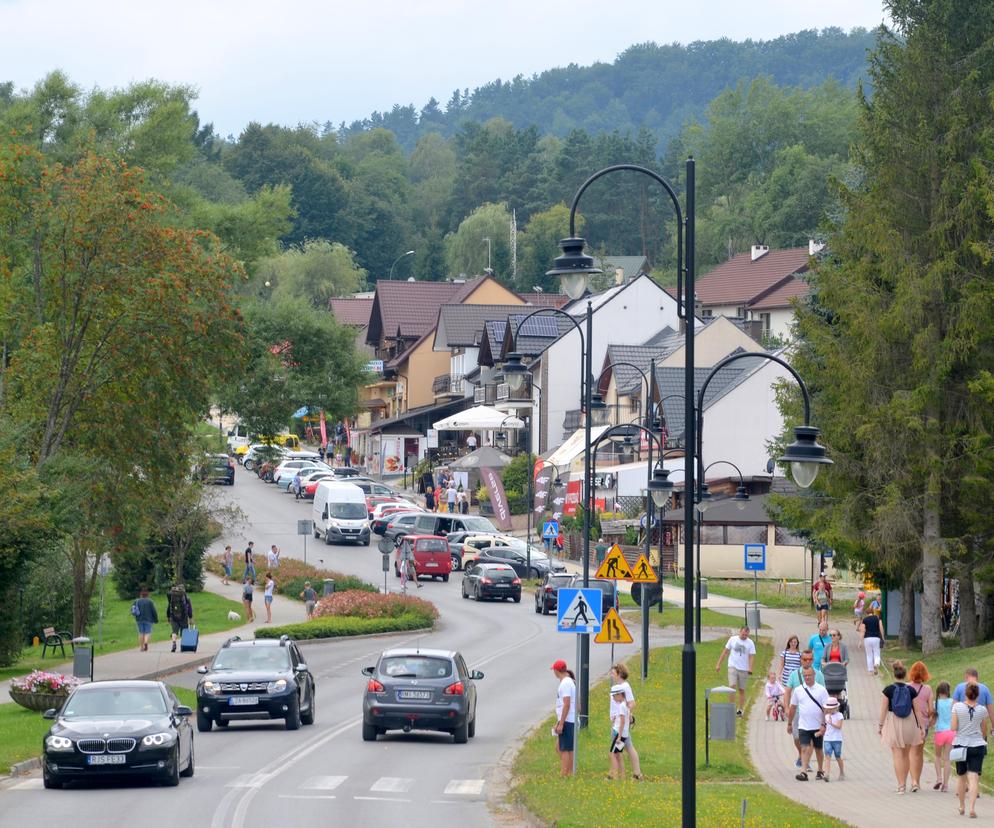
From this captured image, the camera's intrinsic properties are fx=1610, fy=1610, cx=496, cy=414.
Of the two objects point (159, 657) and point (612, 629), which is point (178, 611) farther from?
point (612, 629)

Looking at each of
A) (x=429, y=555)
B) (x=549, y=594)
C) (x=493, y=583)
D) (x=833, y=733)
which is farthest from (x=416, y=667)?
(x=429, y=555)

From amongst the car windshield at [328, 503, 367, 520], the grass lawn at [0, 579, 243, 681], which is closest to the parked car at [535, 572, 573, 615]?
the grass lawn at [0, 579, 243, 681]

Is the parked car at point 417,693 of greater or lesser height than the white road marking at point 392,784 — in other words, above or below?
above

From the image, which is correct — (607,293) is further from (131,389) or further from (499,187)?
(499,187)

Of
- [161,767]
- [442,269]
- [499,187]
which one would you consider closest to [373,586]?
[161,767]

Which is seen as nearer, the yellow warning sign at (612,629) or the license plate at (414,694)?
the yellow warning sign at (612,629)

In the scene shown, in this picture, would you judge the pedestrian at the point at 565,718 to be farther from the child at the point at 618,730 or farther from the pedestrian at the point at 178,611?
the pedestrian at the point at 178,611

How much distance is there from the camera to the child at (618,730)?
68.5 ft

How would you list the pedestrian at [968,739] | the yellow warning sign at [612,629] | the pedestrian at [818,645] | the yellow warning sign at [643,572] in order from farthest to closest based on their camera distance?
1. the yellow warning sign at [643,572]
2. the pedestrian at [818,645]
3. the yellow warning sign at [612,629]
4. the pedestrian at [968,739]

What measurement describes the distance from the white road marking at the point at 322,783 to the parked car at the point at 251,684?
16.1ft

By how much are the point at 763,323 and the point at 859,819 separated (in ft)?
293

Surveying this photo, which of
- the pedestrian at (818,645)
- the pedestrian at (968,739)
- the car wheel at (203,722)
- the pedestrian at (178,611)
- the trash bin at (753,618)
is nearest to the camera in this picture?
the pedestrian at (968,739)

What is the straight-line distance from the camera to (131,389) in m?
37.8

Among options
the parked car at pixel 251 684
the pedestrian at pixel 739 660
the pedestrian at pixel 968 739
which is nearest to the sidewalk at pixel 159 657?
the parked car at pixel 251 684
